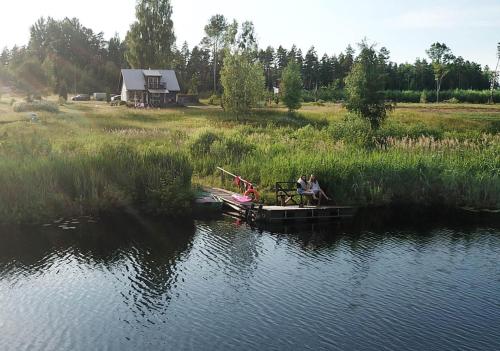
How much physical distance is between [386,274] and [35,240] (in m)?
12.9

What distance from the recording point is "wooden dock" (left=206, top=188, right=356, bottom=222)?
74.6 ft

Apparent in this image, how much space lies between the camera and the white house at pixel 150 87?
81500 millimetres

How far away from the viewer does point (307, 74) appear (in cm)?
12888

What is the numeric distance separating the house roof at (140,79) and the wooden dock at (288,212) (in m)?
62.1

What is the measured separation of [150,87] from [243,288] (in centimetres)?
7056

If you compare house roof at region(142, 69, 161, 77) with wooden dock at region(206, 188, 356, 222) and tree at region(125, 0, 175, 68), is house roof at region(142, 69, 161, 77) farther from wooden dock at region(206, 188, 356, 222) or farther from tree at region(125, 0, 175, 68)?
wooden dock at region(206, 188, 356, 222)

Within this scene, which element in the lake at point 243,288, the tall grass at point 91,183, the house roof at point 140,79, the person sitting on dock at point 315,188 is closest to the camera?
the lake at point 243,288

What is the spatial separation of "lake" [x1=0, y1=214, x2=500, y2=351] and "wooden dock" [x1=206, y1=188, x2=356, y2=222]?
929 mm

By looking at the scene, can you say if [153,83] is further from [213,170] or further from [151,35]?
[213,170]

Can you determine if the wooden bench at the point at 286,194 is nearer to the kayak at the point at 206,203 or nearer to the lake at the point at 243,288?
the lake at the point at 243,288

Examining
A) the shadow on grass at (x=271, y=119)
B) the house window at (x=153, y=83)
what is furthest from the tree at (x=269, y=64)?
the shadow on grass at (x=271, y=119)

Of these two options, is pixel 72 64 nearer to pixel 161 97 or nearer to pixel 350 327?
pixel 161 97

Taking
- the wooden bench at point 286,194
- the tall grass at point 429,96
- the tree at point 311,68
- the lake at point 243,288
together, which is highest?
the tree at point 311,68

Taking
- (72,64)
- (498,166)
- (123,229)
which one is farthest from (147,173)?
(72,64)
